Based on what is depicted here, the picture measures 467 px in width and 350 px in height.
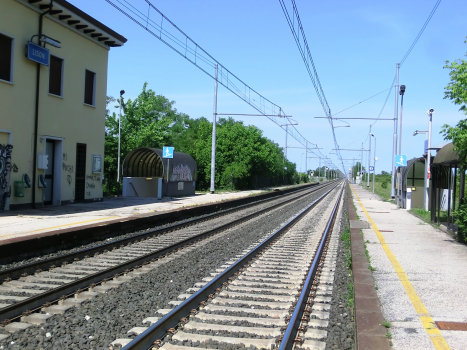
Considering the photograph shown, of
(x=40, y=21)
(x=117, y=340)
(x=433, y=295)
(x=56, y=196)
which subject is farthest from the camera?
(x=56, y=196)

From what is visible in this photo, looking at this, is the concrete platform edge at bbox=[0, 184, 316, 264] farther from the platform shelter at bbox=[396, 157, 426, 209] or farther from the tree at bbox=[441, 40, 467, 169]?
the platform shelter at bbox=[396, 157, 426, 209]

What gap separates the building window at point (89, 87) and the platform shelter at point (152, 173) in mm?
7402

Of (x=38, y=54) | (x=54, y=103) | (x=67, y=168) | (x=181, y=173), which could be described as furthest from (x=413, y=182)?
(x=38, y=54)

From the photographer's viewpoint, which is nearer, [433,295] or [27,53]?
[433,295]

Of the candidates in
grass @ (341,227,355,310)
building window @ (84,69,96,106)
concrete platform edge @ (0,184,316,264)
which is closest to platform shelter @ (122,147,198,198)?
building window @ (84,69,96,106)

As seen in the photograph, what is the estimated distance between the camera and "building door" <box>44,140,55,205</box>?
20.4m

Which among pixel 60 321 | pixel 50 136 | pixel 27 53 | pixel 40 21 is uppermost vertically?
pixel 40 21

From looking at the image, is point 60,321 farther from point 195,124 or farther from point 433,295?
point 195,124

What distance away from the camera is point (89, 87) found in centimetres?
2333

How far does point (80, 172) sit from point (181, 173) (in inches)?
451

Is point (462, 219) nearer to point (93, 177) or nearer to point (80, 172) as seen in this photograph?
point (80, 172)

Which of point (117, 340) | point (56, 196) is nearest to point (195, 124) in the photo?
point (56, 196)

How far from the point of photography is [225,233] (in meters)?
16.0

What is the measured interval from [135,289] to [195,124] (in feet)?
289
